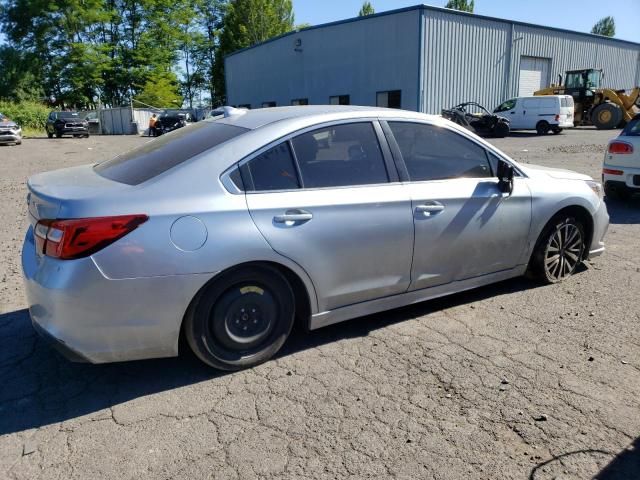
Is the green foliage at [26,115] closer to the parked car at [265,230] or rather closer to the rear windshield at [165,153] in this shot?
the rear windshield at [165,153]

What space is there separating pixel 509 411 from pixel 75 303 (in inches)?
94.2

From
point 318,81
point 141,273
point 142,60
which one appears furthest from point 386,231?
point 142,60

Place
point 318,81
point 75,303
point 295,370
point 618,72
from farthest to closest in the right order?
point 618,72
point 318,81
point 295,370
point 75,303

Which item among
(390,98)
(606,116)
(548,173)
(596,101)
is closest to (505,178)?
(548,173)

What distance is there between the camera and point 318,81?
31.9m

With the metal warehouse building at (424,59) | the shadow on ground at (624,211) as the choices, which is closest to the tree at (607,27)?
the metal warehouse building at (424,59)

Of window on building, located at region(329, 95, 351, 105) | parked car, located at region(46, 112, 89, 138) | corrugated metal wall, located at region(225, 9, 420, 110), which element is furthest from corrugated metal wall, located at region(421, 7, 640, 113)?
parked car, located at region(46, 112, 89, 138)

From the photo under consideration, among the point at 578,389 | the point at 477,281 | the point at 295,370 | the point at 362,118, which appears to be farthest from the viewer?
the point at 477,281

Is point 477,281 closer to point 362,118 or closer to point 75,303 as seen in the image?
point 362,118

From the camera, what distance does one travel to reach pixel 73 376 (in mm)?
3139

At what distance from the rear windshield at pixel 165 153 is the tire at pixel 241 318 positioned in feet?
2.62

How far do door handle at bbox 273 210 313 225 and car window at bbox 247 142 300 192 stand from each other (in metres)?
0.18

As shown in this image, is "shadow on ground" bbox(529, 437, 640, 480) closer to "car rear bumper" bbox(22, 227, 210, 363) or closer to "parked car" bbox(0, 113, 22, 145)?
"car rear bumper" bbox(22, 227, 210, 363)

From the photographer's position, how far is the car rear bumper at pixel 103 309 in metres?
2.60
